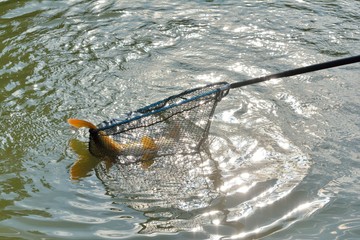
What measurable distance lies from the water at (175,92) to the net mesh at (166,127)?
149 mm

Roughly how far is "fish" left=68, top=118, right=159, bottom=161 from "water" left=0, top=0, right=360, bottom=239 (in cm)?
14

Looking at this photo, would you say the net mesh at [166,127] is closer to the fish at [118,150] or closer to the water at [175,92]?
the fish at [118,150]

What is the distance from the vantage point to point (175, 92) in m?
6.20

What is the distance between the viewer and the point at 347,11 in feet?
26.7

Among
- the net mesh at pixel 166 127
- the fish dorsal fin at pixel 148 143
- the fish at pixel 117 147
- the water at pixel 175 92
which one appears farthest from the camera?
the fish dorsal fin at pixel 148 143

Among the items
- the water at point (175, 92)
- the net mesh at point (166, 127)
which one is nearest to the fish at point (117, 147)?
the net mesh at point (166, 127)

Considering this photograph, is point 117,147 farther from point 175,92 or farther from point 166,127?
point 175,92

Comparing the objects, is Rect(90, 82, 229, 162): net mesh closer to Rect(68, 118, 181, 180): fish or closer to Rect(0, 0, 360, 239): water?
Rect(68, 118, 181, 180): fish

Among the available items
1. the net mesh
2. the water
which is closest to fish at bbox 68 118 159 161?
the net mesh

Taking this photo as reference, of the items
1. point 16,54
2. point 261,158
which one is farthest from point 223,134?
point 16,54

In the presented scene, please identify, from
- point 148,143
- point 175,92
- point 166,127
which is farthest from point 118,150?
point 175,92

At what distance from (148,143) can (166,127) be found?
21cm

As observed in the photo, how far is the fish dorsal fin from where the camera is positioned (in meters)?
4.93

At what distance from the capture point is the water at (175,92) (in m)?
4.42
